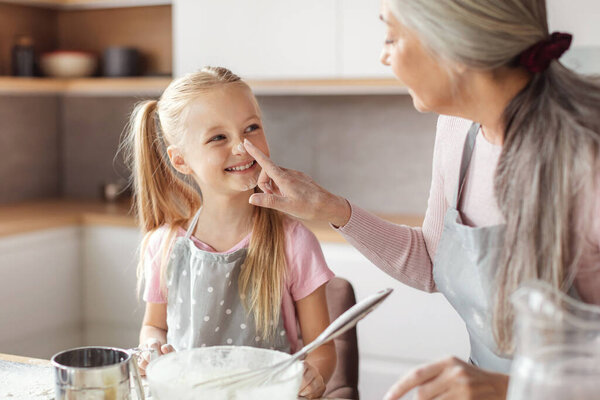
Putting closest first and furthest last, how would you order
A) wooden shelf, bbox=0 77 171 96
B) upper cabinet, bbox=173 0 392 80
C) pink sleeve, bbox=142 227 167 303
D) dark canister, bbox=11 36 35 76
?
1. pink sleeve, bbox=142 227 167 303
2. upper cabinet, bbox=173 0 392 80
3. wooden shelf, bbox=0 77 171 96
4. dark canister, bbox=11 36 35 76

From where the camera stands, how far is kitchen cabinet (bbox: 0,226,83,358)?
267 cm

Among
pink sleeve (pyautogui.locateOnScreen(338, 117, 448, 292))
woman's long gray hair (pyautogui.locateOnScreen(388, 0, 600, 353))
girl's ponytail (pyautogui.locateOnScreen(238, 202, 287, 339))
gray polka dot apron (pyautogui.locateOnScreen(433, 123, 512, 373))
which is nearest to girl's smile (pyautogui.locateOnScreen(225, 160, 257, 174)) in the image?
girl's ponytail (pyautogui.locateOnScreen(238, 202, 287, 339))

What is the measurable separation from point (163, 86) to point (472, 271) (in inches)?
75.9

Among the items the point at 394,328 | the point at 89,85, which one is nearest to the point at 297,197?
the point at 394,328

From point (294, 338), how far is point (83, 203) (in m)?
2.00

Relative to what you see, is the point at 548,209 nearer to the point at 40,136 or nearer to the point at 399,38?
the point at 399,38

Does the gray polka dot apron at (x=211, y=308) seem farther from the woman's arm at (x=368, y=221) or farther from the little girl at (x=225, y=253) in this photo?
the woman's arm at (x=368, y=221)

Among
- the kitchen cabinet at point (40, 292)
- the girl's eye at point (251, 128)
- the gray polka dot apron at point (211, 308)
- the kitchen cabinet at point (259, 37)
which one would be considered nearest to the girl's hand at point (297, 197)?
the girl's eye at point (251, 128)

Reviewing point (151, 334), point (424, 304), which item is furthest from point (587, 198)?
point (424, 304)

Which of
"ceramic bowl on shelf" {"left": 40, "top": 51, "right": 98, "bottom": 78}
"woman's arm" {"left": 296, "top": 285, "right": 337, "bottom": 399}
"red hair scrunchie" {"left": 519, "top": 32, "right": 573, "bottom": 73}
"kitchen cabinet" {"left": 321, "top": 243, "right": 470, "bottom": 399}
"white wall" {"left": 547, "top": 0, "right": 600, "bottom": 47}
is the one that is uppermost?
"white wall" {"left": 547, "top": 0, "right": 600, "bottom": 47}

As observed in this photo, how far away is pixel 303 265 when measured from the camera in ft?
5.03

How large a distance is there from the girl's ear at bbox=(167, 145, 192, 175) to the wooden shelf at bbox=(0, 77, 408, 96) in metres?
1.18

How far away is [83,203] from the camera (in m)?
3.32

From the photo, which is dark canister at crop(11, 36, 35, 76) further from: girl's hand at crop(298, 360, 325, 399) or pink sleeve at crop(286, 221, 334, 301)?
girl's hand at crop(298, 360, 325, 399)
